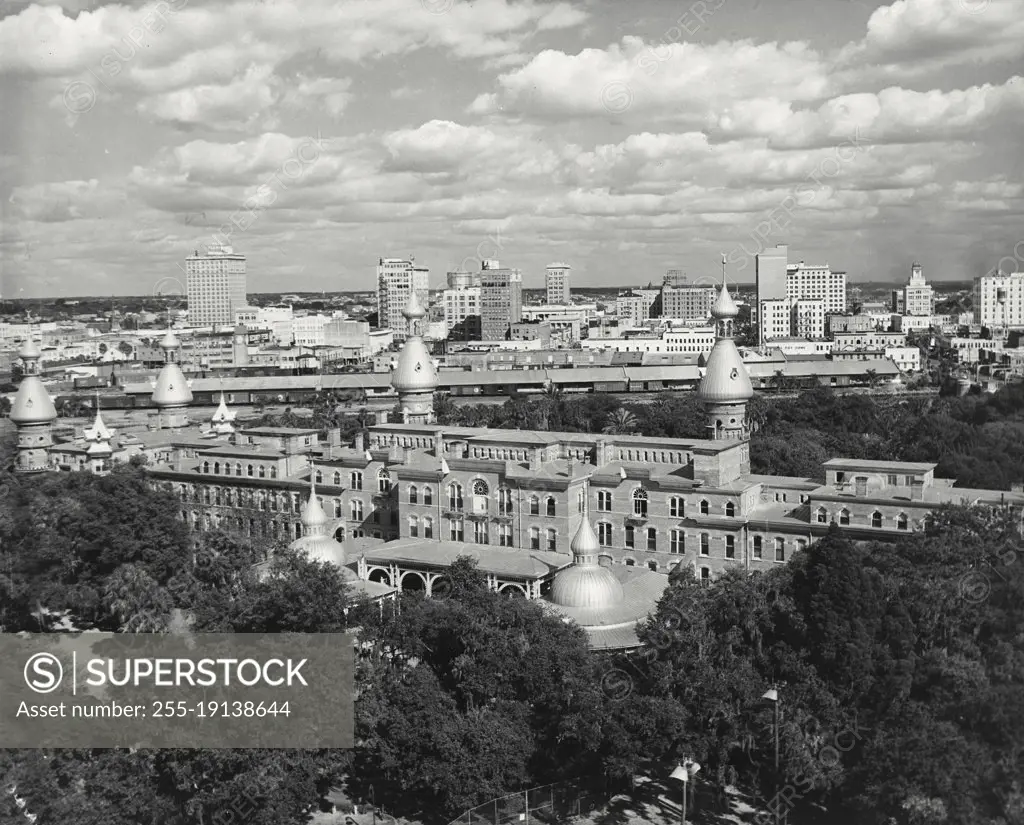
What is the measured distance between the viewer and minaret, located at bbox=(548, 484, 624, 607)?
145 feet

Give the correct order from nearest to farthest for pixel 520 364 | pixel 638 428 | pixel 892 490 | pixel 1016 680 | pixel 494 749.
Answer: pixel 1016 680, pixel 494 749, pixel 892 490, pixel 638 428, pixel 520 364

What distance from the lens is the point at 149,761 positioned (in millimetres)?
30797

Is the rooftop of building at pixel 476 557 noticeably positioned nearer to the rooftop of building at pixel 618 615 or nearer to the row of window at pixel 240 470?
the rooftop of building at pixel 618 615

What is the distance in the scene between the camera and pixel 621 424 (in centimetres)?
9081

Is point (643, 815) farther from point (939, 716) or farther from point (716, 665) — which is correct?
point (939, 716)

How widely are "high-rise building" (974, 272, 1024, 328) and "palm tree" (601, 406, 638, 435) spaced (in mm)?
95998

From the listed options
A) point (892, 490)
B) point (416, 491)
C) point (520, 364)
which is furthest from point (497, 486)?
point (520, 364)

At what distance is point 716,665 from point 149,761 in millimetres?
17698

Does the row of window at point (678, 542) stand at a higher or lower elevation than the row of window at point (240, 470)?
lower

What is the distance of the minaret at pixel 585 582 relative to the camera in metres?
44.2

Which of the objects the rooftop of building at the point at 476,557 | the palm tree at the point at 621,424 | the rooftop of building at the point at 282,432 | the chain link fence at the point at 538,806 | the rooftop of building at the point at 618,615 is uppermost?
the rooftop of building at the point at 282,432

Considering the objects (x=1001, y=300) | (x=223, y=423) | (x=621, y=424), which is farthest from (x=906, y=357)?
(x=223, y=423)

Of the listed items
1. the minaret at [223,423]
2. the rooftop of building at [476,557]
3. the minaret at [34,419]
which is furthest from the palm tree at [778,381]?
the rooftop of building at [476,557]

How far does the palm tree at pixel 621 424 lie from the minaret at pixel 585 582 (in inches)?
1683
